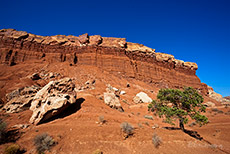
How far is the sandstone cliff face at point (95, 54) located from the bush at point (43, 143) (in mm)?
36385

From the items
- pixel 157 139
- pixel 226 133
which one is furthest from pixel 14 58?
pixel 226 133

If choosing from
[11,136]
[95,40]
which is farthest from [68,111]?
[95,40]

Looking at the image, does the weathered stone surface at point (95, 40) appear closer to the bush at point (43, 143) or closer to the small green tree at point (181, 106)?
the small green tree at point (181, 106)

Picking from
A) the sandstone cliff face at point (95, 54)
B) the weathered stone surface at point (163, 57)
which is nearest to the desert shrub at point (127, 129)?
the sandstone cliff face at point (95, 54)

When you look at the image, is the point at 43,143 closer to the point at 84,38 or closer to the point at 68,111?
the point at 68,111

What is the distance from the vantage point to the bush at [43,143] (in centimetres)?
579

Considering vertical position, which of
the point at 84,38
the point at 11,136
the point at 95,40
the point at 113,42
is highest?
the point at 113,42

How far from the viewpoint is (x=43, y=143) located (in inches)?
232

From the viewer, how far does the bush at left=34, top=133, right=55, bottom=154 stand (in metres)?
5.79

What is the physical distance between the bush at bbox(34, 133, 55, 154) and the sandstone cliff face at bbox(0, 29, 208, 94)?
36.4 m

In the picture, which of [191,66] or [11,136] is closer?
[11,136]

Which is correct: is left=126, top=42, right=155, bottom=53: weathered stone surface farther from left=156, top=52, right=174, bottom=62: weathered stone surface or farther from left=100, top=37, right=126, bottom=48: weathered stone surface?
left=156, top=52, right=174, bottom=62: weathered stone surface

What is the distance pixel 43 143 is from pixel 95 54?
133ft

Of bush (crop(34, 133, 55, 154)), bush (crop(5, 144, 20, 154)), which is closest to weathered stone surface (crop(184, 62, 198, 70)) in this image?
bush (crop(34, 133, 55, 154))
